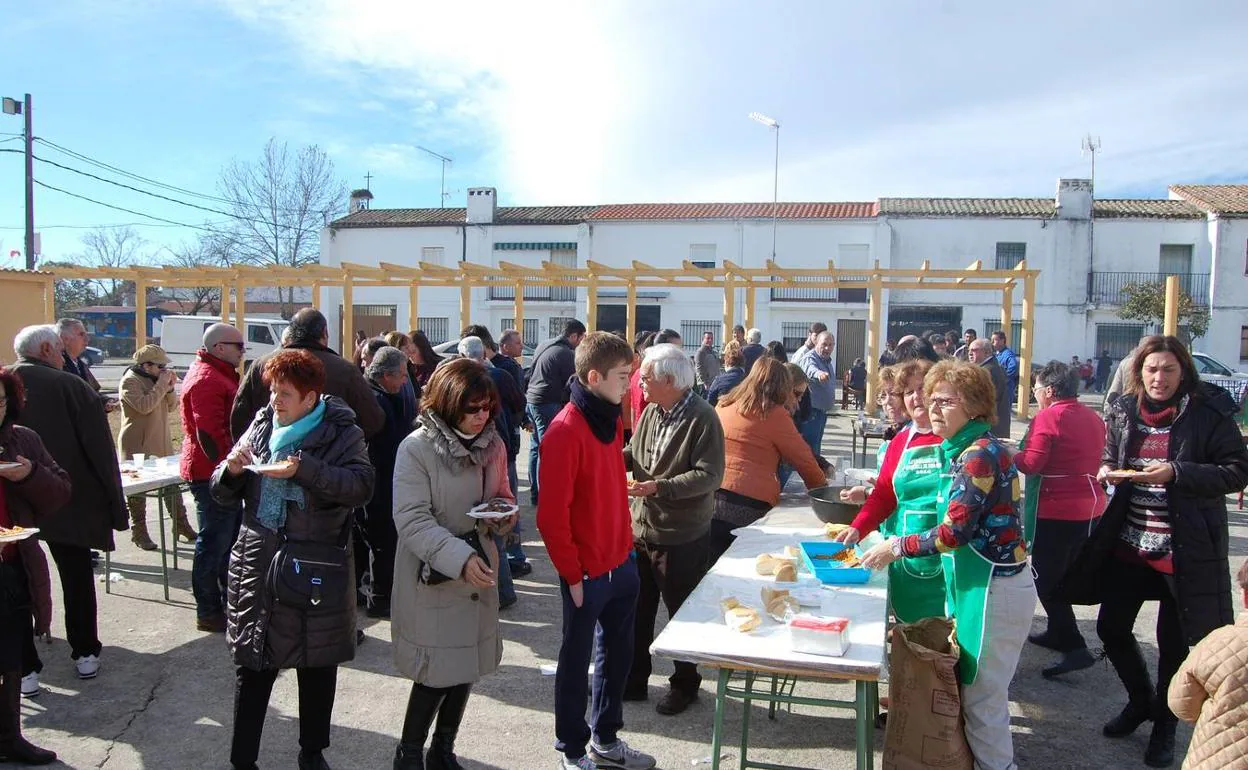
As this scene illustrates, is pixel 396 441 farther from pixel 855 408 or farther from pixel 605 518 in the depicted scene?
pixel 855 408

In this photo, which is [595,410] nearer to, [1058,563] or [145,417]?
[1058,563]

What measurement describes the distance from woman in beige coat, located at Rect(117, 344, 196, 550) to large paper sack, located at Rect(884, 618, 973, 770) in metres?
5.15

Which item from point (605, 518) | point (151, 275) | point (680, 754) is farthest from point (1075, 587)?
point (151, 275)

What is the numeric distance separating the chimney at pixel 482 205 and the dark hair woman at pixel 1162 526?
31617mm

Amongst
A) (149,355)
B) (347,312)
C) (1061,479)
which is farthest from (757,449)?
(347,312)

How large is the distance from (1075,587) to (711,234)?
28.6 metres

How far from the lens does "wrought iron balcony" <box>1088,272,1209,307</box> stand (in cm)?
2948

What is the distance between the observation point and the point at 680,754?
11.5 feet

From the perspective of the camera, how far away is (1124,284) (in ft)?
96.7

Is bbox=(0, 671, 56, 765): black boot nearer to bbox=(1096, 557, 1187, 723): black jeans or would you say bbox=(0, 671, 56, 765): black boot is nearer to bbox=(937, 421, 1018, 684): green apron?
bbox=(937, 421, 1018, 684): green apron

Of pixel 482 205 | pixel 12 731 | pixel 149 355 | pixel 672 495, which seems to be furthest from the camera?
pixel 482 205

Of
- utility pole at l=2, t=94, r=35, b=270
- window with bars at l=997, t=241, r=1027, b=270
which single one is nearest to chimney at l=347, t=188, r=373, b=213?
utility pole at l=2, t=94, r=35, b=270

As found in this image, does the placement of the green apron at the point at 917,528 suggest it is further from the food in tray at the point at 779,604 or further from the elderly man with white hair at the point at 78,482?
the elderly man with white hair at the point at 78,482

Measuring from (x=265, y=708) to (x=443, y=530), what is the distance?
0.98 metres
